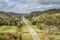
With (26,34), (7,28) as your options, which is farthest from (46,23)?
(7,28)

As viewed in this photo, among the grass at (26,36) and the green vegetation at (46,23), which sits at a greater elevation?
the green vegetation at (46,23)

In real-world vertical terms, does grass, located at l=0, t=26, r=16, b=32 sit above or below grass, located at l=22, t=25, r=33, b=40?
above

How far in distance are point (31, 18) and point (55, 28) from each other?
0.57 metres

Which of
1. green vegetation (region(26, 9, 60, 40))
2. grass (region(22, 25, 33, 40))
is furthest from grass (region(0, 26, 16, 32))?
green vegetation (region(26, 9, 60, 40))

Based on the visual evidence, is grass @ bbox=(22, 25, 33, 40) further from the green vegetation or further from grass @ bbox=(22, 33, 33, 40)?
the green vegetation

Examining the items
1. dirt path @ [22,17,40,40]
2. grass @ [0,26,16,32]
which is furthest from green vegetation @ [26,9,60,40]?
grass @ [0,26,16,32]

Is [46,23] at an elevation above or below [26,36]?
above

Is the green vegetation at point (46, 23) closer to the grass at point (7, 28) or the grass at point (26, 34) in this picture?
the grass at point (26, 34)

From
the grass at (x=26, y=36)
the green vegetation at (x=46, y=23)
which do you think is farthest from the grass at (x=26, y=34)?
the green vegetation at (x=46, y=23)

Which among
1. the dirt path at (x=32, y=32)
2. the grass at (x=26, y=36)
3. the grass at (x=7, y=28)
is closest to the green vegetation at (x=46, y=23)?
the dirt path at (x=32, y=32)

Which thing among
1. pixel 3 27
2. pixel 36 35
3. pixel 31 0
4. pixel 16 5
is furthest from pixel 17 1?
pixel 36 35

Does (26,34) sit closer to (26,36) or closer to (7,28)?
(26,36)

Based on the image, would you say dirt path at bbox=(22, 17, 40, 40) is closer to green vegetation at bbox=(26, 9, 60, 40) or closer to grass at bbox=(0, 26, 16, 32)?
green vegetation at bbox=(26, 9, 60, 40)

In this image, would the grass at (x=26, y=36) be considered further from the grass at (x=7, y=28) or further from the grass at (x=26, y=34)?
the grass at (x=7, y=28)
